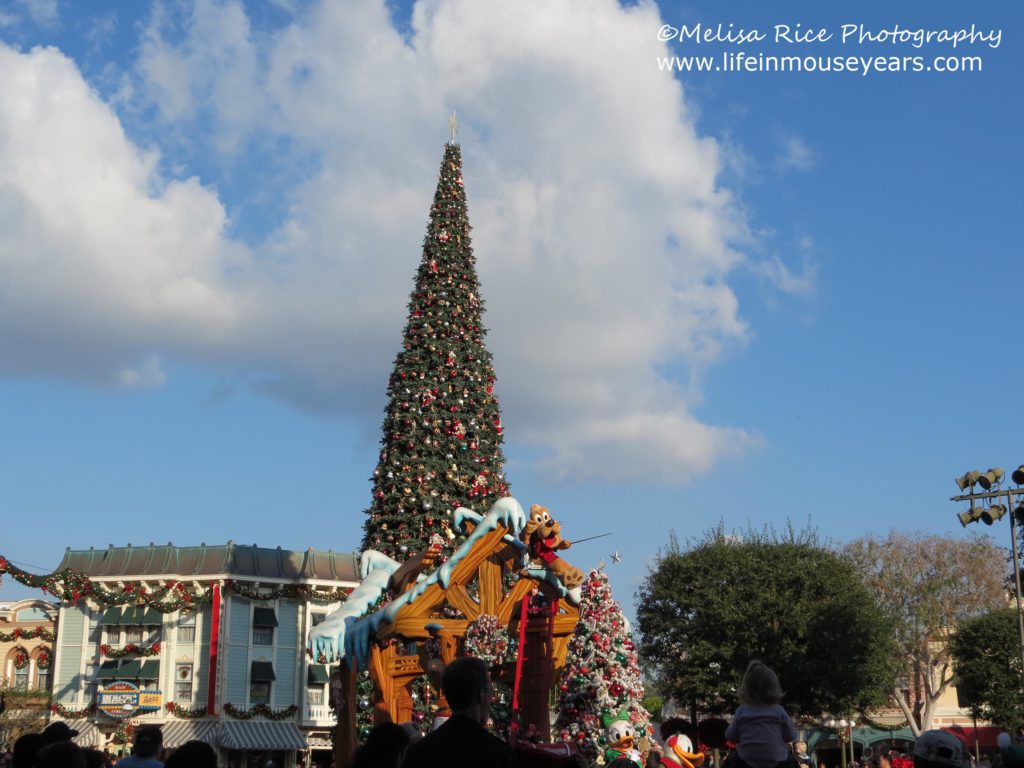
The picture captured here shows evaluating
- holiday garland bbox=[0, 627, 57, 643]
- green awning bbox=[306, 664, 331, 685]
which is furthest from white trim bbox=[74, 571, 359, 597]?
green awning bbox=[306, 664, 331, 685]

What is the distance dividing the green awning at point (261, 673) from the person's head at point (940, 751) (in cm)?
4080

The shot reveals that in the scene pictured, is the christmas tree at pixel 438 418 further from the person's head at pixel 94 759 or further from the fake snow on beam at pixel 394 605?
the person's head at pixel 94 759

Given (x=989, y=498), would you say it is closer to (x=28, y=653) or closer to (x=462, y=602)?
(x=462, y=602)

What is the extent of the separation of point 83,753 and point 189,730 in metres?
38.4

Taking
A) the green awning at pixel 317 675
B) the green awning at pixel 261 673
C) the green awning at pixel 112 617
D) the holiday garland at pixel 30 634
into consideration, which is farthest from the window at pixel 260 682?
the holiday garland at pixel 30 634

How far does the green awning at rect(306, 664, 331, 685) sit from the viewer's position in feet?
146

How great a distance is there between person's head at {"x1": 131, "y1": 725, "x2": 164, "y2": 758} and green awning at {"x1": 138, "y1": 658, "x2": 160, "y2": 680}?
3828cm

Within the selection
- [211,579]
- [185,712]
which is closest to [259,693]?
[185,712]

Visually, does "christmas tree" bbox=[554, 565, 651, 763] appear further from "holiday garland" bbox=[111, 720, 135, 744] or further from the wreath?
"holiday garland" bbox=[111, 720, 135, 744]

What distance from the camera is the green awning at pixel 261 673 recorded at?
42.8 m

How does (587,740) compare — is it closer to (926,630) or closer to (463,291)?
(463,291)

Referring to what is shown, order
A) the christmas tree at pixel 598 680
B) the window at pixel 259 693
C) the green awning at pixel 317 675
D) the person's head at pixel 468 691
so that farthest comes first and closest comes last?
the green awning at pixel 317 675
the window at pixel 259 693
the christmas tree at pixel 598 680
the person's head at pixel 468 691

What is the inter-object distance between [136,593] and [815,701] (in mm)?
25840

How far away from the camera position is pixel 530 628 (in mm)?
15531
